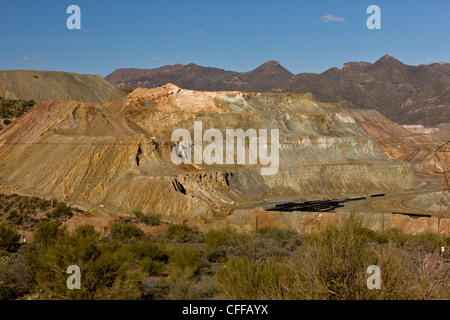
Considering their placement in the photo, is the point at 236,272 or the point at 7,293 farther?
the point at 7,293

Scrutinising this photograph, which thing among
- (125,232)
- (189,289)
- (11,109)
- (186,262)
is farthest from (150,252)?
(11,109)

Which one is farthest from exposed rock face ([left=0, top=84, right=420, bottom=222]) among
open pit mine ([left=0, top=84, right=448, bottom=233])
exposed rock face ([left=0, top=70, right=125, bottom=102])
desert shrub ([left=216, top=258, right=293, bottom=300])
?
desert shrub ([left=216, top=258, right=293, bottom=300])

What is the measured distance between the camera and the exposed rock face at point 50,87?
85.6 meters

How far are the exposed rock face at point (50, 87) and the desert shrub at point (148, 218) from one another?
50017 mm

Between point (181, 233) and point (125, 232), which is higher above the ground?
point (125, 232)

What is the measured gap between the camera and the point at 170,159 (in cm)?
5838

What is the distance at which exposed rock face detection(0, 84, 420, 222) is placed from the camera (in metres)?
48.8

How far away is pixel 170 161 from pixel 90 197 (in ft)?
40.6

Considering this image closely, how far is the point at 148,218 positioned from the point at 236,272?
27735 millimetres

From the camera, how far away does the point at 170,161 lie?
5800 centimetres

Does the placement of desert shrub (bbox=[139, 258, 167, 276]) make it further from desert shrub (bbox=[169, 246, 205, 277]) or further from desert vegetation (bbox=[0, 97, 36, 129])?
desert vegetation (bbox=[0, 97, 36, 129])

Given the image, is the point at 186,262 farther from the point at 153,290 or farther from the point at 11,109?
the point at 11,109

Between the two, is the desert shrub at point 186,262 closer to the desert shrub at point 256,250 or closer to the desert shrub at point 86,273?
the desert shrub at point 256,250
